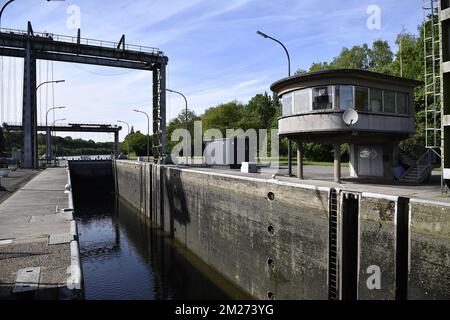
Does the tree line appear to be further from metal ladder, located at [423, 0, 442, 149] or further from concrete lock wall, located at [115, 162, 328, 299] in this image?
concrete lock wall, located at [115, 162, 328, 299]

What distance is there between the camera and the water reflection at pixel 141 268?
1652cm

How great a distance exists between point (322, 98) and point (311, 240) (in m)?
7.17

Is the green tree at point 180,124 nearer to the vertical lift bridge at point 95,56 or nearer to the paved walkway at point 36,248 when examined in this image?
the vertical lift bridge at point 95,56

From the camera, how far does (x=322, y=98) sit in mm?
16438

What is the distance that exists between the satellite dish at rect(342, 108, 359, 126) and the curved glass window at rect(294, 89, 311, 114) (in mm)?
1702

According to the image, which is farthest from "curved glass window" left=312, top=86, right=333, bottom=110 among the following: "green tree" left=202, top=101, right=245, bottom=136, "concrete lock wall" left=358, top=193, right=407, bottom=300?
"green tree" left=202, top=101, right=245, bottom=136

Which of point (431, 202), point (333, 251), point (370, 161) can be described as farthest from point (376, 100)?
point (431, 202)

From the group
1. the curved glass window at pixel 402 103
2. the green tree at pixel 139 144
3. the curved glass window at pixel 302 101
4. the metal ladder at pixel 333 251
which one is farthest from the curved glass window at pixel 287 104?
the green tree at pixel 139 144

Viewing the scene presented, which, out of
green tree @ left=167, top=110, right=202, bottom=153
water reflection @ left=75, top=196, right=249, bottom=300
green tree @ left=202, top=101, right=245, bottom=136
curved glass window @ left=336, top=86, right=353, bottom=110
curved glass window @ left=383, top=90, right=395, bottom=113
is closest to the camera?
curved glass window @ left=336, top=86, right=353, bottom=110

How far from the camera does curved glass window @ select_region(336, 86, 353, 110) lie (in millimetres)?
16156

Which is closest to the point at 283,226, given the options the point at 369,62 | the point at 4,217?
the point at 4,217

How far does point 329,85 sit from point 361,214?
312 inches

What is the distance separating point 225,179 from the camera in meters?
18.2

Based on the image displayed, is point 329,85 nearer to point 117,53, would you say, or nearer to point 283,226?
point 283,226
